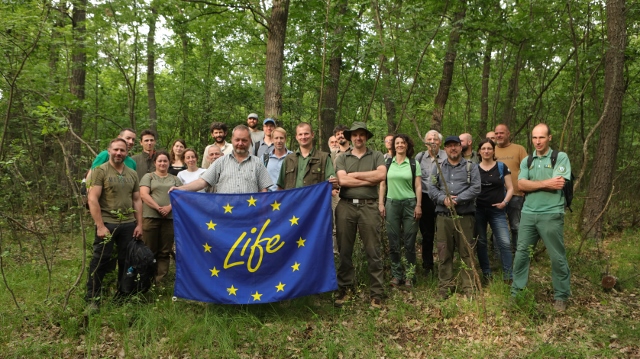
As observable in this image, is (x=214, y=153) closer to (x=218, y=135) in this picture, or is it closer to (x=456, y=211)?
(x=218, y=135)

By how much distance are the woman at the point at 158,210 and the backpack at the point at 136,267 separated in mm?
777

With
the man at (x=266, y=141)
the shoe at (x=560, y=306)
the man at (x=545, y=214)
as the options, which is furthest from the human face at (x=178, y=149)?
the shoe at (x=560, y=306)

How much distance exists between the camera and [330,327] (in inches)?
187

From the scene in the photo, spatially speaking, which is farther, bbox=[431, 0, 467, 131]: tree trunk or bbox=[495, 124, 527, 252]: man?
bbox=[431, 0, 467, 131]: tree trunk

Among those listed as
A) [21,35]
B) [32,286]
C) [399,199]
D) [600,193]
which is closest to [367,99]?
[600,193]

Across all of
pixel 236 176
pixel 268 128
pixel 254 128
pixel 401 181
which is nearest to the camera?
pixel 236 176

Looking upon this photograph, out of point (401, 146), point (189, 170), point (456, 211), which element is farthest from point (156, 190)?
point (456, 211)

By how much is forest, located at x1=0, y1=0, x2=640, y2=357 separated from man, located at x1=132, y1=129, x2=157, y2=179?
74 centimetres

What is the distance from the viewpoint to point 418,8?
790 centimetres

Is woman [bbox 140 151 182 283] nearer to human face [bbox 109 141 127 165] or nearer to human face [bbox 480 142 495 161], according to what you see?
human face [bbox 109 141 127 165]

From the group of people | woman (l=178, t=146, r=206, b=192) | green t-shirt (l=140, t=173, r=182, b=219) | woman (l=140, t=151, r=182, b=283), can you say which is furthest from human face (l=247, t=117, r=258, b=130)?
green t-shirt (l=140, t=173, r=182, b=219)

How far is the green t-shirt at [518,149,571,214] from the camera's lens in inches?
191

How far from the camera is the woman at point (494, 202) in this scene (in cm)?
584

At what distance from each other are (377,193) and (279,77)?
144 inches
